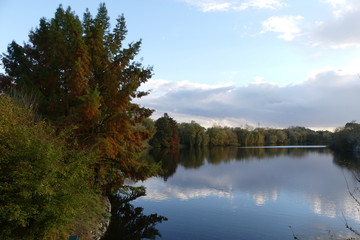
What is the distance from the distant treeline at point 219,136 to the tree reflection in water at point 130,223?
53.8m

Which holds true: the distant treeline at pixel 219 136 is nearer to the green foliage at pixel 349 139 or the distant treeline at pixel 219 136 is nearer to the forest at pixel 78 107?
the green foliage at pixel 349 139

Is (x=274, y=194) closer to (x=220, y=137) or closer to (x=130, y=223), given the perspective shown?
(x=130, y=223)

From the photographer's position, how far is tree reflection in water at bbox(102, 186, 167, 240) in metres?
12.1

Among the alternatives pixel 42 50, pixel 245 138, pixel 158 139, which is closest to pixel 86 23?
pixel 42 50

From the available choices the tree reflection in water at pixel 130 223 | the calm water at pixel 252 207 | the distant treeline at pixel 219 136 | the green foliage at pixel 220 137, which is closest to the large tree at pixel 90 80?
the tree reflection in water at pixel 130 223

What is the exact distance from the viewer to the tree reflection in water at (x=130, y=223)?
12128mm

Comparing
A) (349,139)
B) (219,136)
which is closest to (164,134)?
(219,136)

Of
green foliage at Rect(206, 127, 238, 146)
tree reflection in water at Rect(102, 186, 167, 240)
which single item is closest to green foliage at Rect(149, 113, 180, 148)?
Result: green foliage at Rect(206, 127, 238, 146)

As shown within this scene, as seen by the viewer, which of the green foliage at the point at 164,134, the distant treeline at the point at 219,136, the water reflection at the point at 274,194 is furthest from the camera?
the distant treeline at the point at 219,136

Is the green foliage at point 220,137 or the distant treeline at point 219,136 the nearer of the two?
the distant treeline at point 219,136

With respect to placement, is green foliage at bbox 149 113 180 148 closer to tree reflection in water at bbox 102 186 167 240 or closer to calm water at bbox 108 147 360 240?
calm water at bbox 108 147 360 240

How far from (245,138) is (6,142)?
10905 centimetres

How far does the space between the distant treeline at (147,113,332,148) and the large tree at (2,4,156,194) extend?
5517 cm

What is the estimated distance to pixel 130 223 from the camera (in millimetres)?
13820
